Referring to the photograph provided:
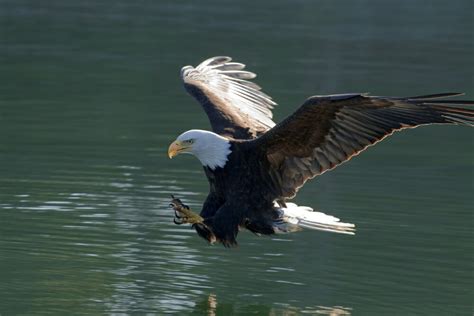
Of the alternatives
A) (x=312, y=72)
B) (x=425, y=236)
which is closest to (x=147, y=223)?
(x=425, y=236)

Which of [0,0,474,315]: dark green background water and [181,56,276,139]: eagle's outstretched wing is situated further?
[181,56,276,139]: eagle's outstretched wing

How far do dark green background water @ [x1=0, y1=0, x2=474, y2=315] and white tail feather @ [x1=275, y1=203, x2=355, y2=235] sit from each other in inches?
12.7

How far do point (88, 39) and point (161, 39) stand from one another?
99 cm

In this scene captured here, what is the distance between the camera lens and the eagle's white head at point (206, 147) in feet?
25.4

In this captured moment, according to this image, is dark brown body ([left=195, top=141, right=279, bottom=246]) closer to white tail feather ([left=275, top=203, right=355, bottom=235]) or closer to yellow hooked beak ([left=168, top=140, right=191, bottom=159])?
white tail feather ([left=275, top=203, right=355, bottom=235])

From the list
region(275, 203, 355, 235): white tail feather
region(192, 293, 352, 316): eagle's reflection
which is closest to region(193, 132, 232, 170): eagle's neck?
region(275, 203, 355, 235): white tail feather

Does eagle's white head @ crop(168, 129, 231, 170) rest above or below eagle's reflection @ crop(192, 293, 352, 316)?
above

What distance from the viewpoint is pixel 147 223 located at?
909 cm

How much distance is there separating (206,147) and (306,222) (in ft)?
2.24

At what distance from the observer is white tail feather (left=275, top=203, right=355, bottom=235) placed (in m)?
7.62

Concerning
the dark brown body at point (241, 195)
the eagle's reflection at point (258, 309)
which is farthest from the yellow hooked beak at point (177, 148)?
the eagle's reflection at point (258, 309)

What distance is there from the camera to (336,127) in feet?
24.4

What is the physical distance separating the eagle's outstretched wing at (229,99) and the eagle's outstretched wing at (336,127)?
25.9 inches

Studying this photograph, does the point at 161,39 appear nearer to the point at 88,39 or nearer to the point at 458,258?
the point at 88,39
